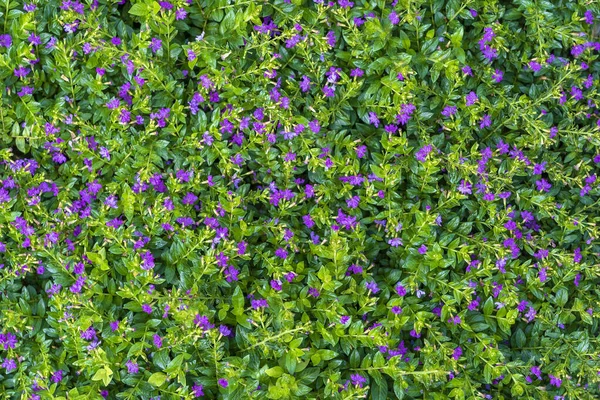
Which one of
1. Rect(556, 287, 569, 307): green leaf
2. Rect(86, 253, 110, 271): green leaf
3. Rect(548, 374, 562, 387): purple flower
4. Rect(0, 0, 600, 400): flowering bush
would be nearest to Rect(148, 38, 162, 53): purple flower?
Rect(0, 0, 600, 400): flowering bush

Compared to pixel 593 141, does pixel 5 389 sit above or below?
below

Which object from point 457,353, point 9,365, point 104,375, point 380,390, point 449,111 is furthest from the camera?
point 449,111

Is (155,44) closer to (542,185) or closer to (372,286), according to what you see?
(372,286)

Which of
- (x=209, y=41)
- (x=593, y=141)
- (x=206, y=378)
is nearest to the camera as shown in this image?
(x=206, y=378)

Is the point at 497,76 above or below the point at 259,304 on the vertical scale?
above

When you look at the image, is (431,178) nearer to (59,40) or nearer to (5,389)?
(59,40)

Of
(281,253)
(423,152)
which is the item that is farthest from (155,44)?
(423,152)

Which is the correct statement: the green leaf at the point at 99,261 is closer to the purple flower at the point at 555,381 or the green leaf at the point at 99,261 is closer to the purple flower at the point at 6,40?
the purple flower at the point at 6,40

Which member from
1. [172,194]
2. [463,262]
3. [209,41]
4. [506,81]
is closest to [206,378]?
[172,194]
